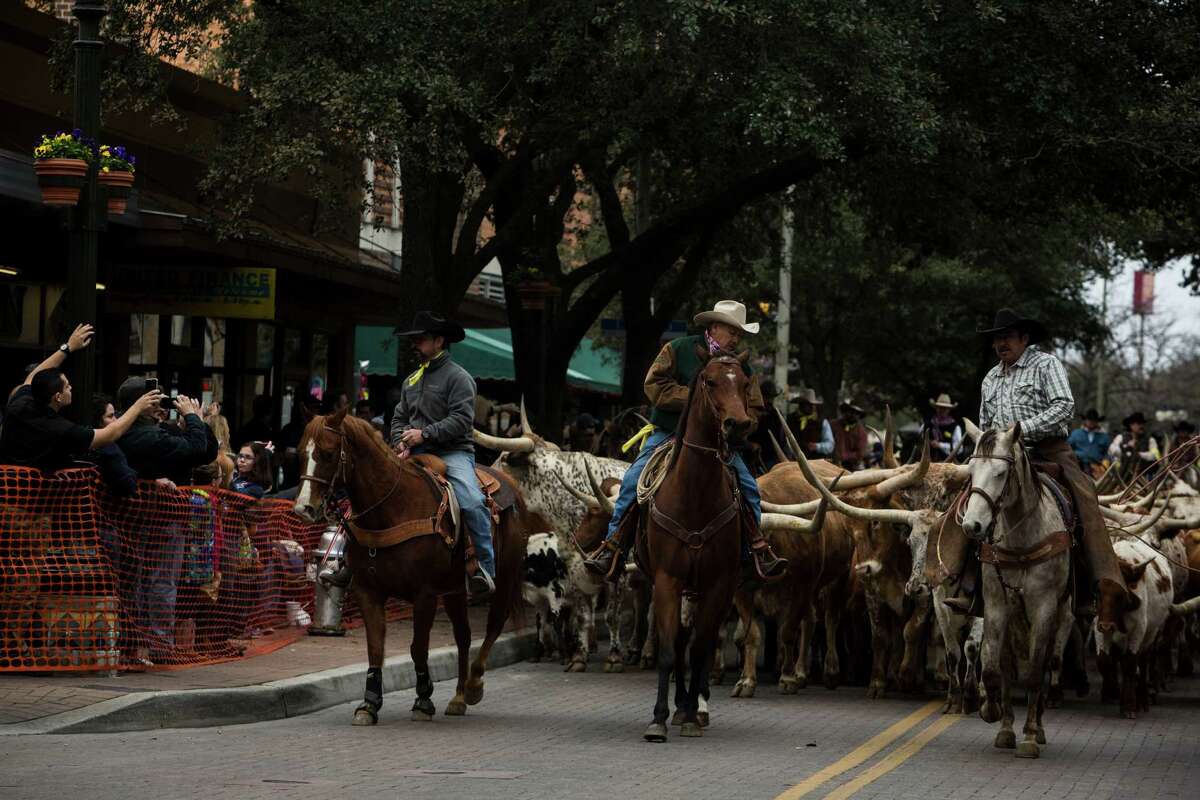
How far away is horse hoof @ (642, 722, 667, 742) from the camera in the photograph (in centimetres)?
1125

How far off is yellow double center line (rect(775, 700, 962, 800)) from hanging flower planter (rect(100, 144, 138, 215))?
6750mm

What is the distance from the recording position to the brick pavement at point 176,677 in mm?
Result: 11078

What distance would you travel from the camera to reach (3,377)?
2120 centimetres

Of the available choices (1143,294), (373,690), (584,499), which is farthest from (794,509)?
(1143,294)

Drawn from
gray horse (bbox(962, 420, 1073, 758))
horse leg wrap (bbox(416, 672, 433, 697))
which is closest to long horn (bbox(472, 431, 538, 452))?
horse leg wrap (bbox(416, 672, 433, 697))

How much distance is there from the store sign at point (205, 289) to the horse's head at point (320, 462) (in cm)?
999

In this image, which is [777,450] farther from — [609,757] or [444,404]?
[609,757]

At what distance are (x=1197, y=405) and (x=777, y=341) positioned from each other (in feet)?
215

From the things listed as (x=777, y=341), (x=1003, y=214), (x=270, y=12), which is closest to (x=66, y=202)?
(x=270, y=12)

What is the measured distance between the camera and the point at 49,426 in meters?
12.1

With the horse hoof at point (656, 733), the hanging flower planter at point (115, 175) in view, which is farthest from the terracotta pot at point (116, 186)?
the horse hoof at point (656, 733)

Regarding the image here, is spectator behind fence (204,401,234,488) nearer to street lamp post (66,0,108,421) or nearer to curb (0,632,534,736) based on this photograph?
street lamp post (66,0,108,421)

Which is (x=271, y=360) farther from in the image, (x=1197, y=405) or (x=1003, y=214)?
(x=1197, y=405)

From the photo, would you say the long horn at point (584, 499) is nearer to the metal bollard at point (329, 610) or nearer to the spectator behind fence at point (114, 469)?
the metal bollard at point (329, 610)
